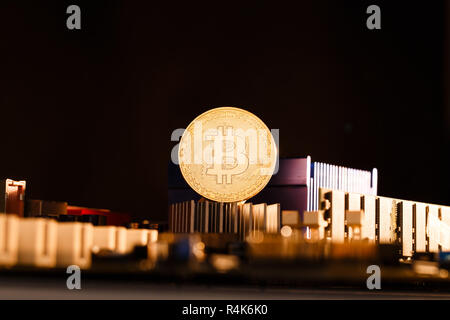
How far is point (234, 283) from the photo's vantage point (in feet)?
64.5

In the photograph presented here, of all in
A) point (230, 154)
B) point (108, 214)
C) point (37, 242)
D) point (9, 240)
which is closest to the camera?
point (9, 240)

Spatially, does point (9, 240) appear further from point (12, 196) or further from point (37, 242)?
point (12, 196)

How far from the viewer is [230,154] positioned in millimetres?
27156

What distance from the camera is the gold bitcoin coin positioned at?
27.1m

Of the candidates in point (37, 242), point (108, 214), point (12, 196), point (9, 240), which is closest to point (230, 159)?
point (12, 196)

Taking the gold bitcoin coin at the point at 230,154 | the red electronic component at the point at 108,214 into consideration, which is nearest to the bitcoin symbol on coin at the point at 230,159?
the gold bitcoin coin at the point at 230,154

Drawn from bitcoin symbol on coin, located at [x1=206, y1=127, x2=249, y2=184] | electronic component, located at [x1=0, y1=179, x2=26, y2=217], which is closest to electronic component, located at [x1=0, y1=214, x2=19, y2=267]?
bitcoin symbol on coin, located at [x1=206, y1=127, x2=249, y2=184]

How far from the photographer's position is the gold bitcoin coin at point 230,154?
27.1 m

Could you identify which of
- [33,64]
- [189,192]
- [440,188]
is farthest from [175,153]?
[440,188]

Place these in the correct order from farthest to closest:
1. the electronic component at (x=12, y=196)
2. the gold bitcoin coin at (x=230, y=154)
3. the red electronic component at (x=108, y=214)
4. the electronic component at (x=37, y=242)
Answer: the red electronic component at (x=108, y=214) < the electronic component at (x=12, y=196) < the gold bitcoin coin at (x=230, y=154) < the electronic component at (x=37, y=242)

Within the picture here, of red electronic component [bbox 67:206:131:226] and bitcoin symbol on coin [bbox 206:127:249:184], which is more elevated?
bitcoin symbol on coin [bbox 206:127:249:184]

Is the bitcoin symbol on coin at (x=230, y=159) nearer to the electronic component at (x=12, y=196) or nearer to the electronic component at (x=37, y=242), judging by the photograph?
the electronic component at (x=12, y=196)

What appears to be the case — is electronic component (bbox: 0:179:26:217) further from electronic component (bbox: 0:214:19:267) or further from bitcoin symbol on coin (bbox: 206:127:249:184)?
electronic component (bbox: 0:214:19:267)

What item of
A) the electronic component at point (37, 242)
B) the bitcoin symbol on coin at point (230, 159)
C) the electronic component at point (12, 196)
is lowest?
the electronic component at point (37, 242)
